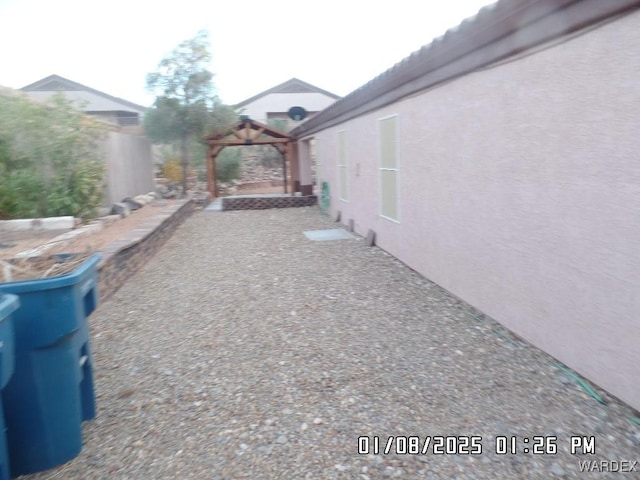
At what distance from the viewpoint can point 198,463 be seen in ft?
9.06

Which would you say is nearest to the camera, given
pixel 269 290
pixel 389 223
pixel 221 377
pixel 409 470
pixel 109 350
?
pixel 409 470

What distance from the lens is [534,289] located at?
13.1ft

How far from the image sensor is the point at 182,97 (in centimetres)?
1752

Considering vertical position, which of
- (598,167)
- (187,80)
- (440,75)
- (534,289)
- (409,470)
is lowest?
(409,470)

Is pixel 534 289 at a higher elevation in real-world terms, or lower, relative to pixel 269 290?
higher

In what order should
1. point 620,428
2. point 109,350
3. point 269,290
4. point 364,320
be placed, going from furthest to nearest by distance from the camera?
point 269,290
point 364,320
point 109,350
point 620,428

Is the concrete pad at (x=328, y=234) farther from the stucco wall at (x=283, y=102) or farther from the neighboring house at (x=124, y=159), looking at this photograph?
the stucco wall at (x=283, y=102)

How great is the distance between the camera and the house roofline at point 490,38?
3.30 meters

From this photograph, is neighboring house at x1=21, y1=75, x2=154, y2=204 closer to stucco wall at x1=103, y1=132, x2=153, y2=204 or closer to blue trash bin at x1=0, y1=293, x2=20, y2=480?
stucco wall at x1=103, y1=132, x2=153, y2=204

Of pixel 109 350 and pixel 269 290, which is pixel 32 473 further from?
pixel 269 290

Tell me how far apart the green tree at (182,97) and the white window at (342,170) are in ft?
25.8

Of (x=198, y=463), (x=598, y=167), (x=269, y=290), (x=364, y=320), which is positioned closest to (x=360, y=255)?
(x=269, y=290)

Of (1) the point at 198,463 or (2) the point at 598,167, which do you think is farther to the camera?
(2) the point at 598,167

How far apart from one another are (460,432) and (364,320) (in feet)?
6.53
